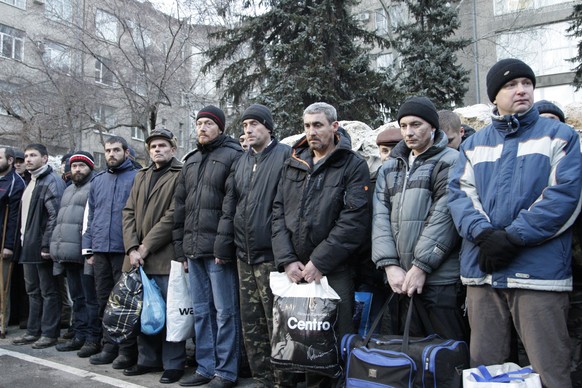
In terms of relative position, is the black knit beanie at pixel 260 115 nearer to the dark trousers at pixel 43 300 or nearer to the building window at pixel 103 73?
the dark trousers at pixel 43 300

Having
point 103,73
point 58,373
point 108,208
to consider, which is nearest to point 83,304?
point 58,373

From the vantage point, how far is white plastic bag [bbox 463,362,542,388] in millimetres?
2736

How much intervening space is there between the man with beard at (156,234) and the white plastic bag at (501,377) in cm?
304

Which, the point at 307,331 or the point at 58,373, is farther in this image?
the point at 58,373

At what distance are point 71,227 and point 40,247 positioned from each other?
2.40ft

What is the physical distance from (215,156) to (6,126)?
22881mm

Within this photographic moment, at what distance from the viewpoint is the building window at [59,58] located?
19906mm

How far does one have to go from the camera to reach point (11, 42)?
25.1 m

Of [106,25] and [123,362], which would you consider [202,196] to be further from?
[106,25]

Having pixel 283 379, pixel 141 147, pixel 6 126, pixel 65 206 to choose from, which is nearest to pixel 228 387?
pixel 283 379

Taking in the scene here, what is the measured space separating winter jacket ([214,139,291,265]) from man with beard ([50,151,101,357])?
2345 millimetres

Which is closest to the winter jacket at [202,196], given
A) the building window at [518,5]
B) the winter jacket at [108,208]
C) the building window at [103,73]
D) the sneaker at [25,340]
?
the winter jacket at [108,208]

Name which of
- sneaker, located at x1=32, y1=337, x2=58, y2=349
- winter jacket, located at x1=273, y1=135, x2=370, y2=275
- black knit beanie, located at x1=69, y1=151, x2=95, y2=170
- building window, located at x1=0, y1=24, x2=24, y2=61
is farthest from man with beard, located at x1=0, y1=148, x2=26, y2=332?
building window, located at x1=0, y1=24, x2=24, y2=61

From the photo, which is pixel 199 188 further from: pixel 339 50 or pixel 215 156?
pixel 339 50
